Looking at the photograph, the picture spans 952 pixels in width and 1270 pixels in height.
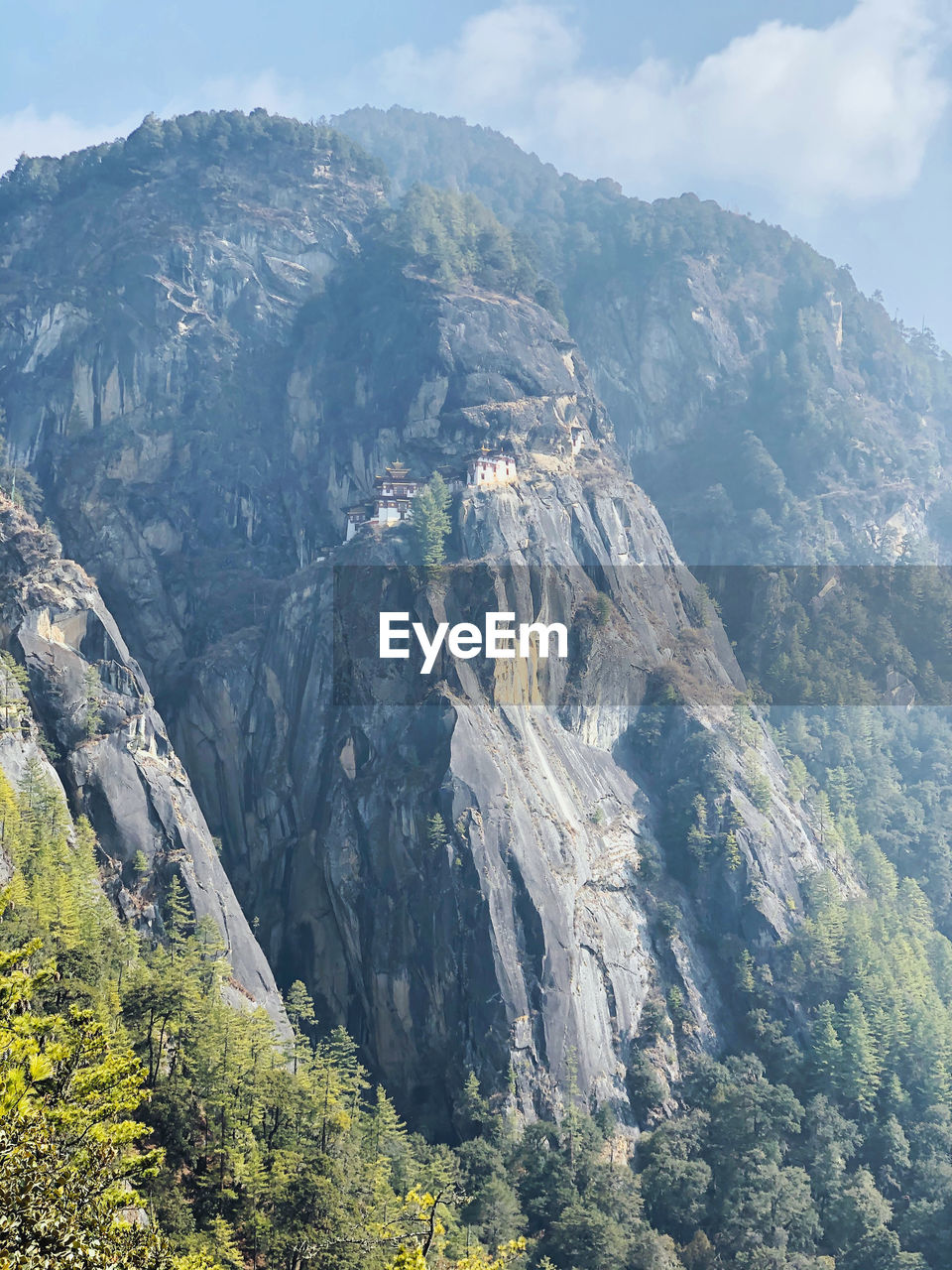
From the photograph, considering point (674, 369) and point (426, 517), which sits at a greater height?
point (674, 369)

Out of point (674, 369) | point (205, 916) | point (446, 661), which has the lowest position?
point (205, 916)

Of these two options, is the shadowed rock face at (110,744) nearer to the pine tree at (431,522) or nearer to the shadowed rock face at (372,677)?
the shadowed rock face at (372,677)

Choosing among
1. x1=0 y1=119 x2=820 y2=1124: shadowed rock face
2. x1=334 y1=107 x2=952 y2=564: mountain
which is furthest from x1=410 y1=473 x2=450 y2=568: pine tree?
x1=334 y1=107 x2=952 y2=564: mountain

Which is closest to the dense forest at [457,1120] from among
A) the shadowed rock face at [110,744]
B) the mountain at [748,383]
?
the shadowed rock face at [110,744]

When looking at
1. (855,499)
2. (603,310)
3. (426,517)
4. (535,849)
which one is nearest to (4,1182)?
(535,849)

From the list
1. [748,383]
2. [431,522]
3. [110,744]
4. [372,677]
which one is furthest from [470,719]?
[748,383]

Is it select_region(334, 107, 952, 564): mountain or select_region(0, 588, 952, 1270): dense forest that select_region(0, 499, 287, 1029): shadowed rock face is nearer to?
select_region(0, 588, 952, 1270): dense forest

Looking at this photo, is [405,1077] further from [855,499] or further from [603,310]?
[603,310]

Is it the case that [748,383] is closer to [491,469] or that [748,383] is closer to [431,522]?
[491,469]
